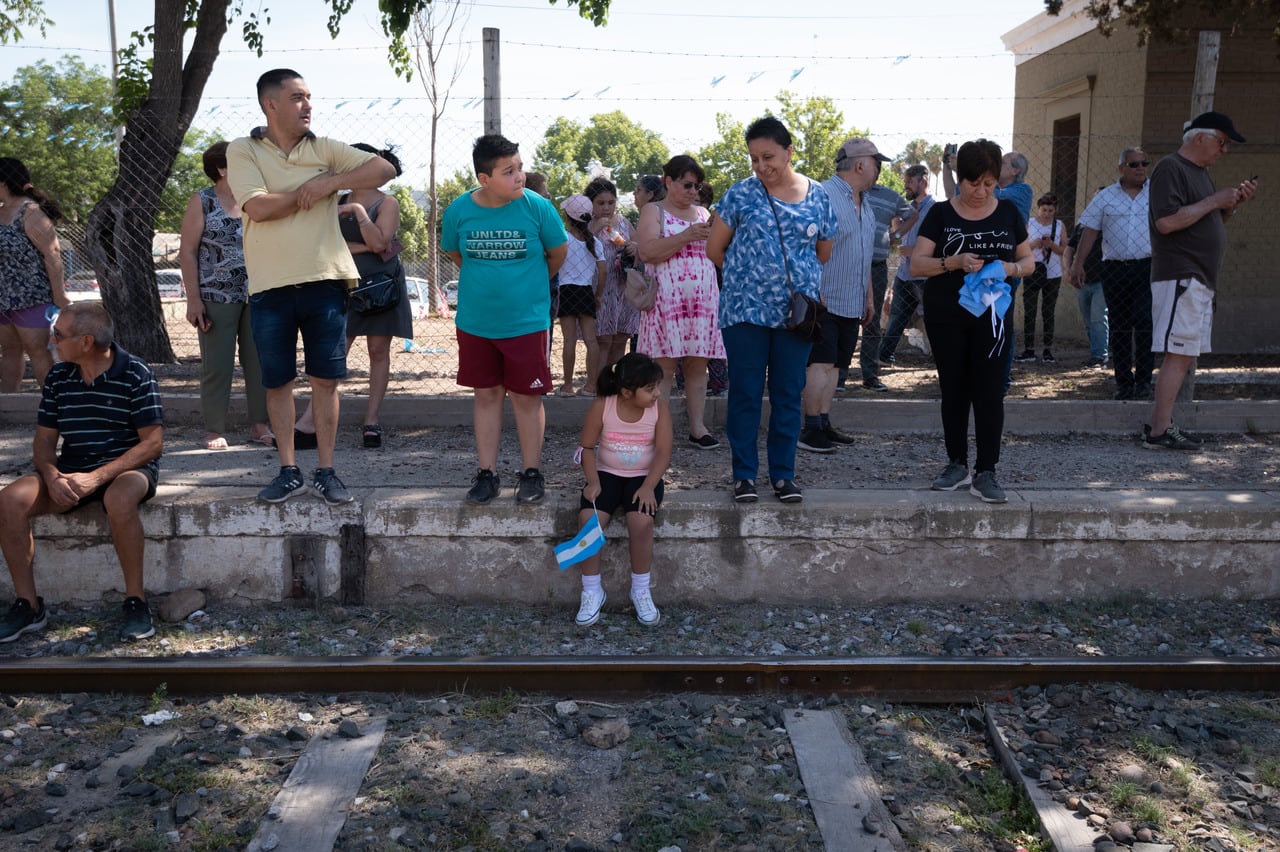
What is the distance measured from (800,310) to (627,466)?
3.60 feet

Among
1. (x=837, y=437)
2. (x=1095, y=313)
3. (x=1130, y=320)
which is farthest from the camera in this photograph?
(x=1095, y=313)

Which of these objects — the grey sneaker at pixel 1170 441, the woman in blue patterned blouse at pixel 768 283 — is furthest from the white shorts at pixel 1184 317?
the woman in blue patterned blouse at pixel 768 283

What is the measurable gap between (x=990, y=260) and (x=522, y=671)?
2974 mm

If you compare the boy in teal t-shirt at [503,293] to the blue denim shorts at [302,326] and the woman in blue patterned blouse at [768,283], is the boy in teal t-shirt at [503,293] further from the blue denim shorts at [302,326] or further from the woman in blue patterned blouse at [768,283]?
the woman in blue patterned blouse at [768,283]

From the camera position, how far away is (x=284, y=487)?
5375 mm

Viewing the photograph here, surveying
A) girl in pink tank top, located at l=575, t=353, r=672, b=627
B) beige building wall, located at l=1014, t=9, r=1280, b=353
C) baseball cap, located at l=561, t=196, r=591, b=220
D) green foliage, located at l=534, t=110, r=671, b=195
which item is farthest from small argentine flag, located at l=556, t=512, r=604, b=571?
green foliage, located at l=534, t=110, r=671, b=195

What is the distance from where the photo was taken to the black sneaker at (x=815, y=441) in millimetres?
6922

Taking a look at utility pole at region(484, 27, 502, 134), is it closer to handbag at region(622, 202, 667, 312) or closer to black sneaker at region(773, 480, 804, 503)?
handbag at region(622, 202, 667, 312)

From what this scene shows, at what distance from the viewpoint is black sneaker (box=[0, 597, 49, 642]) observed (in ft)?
16.2

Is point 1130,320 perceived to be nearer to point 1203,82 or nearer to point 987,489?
point 1203,82

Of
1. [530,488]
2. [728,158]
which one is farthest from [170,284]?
[728,158]

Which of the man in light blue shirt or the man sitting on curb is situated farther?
the man in light blue shirt

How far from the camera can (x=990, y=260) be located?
5.46 meters

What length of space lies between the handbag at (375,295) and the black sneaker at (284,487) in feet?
4.71
